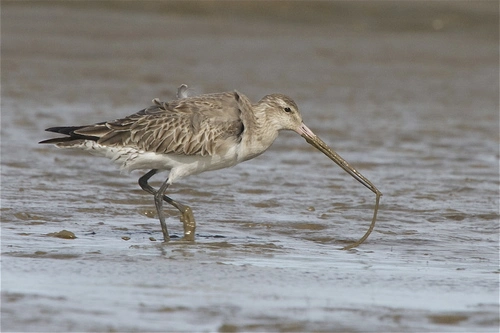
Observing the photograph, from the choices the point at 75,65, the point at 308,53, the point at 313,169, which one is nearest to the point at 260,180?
the point at 313,169

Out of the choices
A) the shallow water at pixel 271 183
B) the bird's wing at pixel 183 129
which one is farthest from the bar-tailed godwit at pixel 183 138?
the shallow water at pixel 271 183

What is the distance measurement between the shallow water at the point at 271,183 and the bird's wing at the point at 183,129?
722 mm

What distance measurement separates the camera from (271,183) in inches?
415

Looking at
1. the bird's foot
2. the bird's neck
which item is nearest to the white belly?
the bird's neck

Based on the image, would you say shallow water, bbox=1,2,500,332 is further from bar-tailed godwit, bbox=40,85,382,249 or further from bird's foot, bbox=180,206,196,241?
bar-tailed godwit, bbox=40,85,382,249

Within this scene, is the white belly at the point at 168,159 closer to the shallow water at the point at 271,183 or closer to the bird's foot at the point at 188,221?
the bird's foot at the point at 188,221

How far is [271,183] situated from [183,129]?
8.12 ft

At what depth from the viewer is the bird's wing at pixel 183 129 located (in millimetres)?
8172

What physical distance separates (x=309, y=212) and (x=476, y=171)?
2891mm

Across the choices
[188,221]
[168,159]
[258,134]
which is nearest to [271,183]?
[258,134]

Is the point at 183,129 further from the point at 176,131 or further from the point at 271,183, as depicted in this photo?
the point at 271,183

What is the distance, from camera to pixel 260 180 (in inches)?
419

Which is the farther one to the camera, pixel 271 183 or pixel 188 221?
pixel 271 183

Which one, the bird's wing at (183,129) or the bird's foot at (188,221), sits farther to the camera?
the bird's foot at (188,221)
